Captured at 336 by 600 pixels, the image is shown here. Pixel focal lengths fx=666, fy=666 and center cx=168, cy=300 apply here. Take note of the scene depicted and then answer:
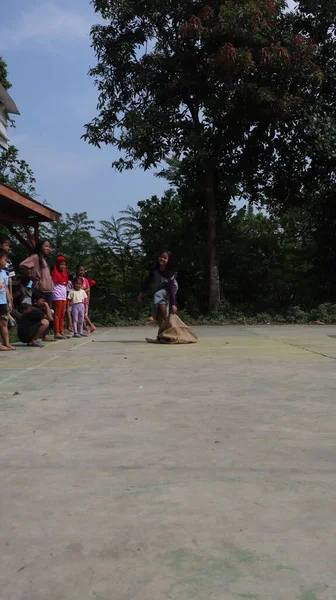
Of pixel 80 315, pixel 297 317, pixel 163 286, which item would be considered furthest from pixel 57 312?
pixel 297 317

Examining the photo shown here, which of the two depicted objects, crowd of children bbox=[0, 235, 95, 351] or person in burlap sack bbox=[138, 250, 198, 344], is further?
person in burlap sack bbox=[138, 250, 198, 344]

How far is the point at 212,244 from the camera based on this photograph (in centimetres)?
1972

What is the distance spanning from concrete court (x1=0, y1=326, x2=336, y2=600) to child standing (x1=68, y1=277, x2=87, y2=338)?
7.05 m

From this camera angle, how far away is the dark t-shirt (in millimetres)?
10859

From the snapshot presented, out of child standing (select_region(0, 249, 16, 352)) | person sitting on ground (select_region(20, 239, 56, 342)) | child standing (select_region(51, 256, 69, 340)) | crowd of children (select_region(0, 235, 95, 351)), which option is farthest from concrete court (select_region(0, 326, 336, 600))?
child standing (select_region(51, 256, 69, 340))

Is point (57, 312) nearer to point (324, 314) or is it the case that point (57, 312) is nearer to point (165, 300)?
point (165, 300)

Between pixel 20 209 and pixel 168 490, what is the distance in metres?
14.8

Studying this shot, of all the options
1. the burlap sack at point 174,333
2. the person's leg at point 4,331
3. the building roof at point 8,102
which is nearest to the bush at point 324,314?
the burlap sack at point 174,333

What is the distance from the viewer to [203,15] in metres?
17.4

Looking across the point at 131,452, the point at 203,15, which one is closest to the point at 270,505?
the point at 131,452

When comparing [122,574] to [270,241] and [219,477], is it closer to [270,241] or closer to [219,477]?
[219,477]

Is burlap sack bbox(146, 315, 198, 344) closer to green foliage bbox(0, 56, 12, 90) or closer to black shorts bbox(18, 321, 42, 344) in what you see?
black shorts bbox(18, 321, 42, 344)

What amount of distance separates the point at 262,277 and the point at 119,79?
7.73m

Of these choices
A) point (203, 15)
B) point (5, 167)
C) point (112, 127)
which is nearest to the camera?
point (203, 15)
